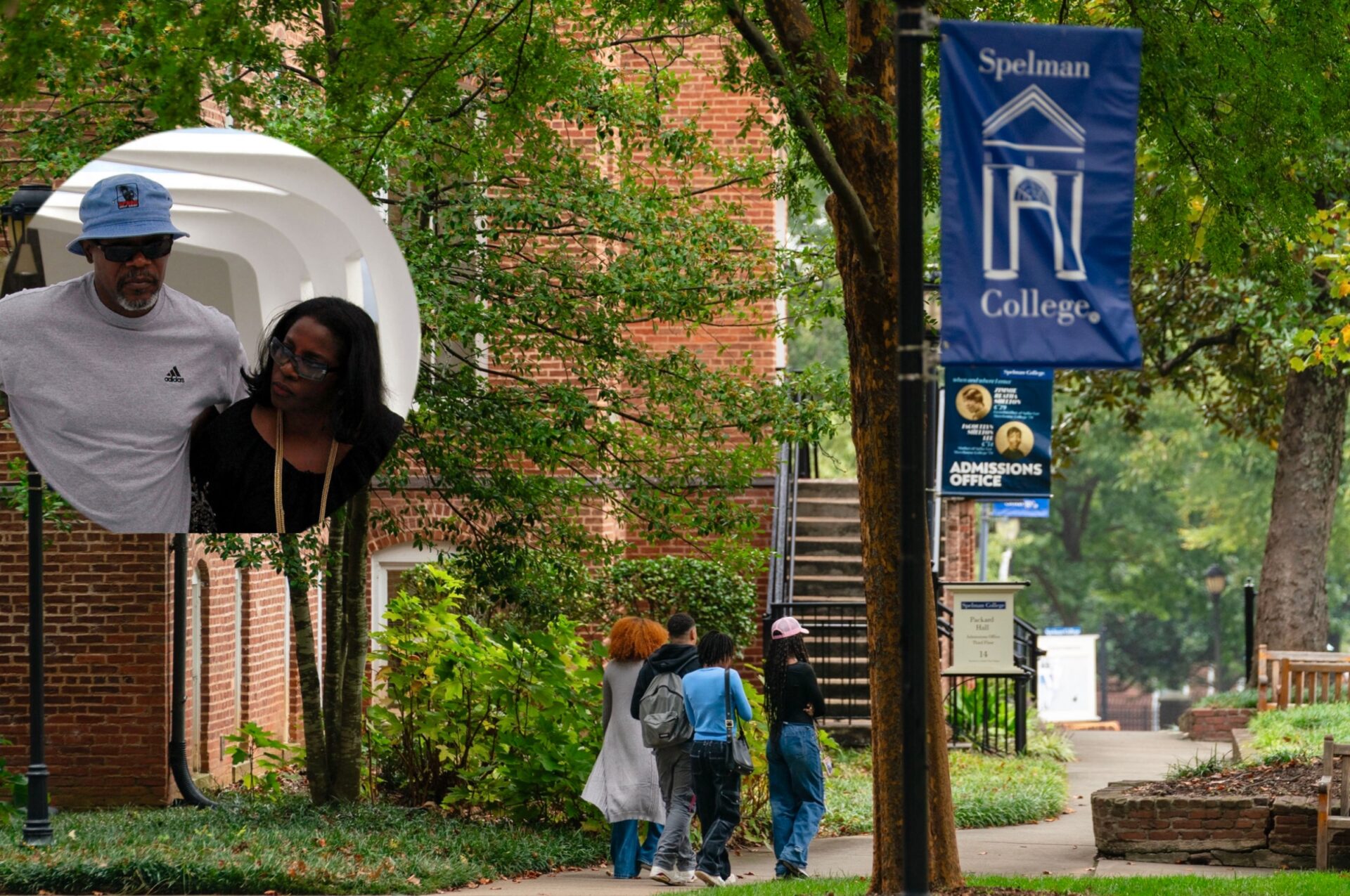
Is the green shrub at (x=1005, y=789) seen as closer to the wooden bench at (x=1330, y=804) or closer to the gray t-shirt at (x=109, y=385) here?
the wooden bench at (x=1330, y=804)

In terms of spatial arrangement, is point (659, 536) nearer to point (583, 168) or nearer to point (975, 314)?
point (583, 168)

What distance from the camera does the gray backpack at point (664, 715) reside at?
10.2 meters

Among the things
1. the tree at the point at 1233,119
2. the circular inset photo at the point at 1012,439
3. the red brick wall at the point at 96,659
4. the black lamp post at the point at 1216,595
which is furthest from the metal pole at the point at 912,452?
the black lamp post at the point at 1216,595

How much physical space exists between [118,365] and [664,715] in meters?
8.64

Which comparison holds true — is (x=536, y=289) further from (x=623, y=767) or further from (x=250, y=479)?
(x=250, y=479)

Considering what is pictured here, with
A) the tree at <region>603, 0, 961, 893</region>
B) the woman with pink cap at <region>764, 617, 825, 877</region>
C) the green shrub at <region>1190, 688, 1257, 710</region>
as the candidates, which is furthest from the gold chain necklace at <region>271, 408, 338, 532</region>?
the green shrub at <region>1190, 688, 1257, 710</region>

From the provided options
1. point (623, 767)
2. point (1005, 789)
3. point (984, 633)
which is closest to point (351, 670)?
point (623, 767)

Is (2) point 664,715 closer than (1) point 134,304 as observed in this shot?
No

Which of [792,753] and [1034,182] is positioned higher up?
[1034,182]

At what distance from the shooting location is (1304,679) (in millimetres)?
19281

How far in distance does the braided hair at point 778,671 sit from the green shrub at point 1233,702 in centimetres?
1260

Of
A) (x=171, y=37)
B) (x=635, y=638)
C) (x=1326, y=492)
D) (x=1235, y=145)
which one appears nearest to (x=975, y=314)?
(x=171, y=37)

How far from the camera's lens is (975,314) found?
392cm

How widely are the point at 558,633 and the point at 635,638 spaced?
6.47 ft
